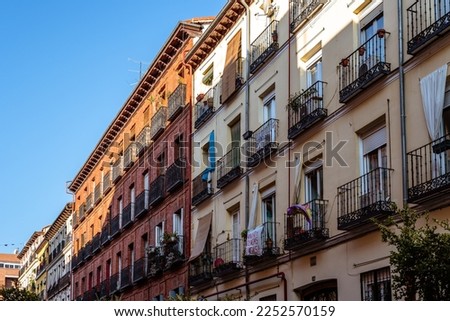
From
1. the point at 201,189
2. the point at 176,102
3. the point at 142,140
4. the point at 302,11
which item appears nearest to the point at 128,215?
the point at 142,140

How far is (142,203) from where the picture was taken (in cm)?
3831

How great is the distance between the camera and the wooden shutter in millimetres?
28958

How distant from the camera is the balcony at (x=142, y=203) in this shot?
3775cm

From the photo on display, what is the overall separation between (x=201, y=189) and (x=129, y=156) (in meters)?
11.9

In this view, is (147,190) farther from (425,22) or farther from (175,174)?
(425,22)

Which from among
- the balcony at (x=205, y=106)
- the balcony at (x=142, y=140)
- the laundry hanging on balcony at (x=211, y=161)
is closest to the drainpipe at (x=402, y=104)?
the laundry hanging on balcony at (x=211, y=161)

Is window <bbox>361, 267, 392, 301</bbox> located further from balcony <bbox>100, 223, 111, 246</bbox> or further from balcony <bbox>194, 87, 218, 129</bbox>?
balcony <bbox>100, 223, 111, 246</bbox>

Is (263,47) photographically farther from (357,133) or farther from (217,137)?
(357,133)

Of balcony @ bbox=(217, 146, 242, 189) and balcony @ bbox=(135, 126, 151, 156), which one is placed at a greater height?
balcony @ bbox=(135, 126, 151, 156)

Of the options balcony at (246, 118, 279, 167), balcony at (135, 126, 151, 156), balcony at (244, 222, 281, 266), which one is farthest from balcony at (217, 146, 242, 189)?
balcony at (135, 126, 151, 156)

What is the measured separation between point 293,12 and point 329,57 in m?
3.00

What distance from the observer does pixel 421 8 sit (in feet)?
59.6

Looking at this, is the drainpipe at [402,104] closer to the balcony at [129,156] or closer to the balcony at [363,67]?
the balcony at [363,67]

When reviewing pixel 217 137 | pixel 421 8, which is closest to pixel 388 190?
pixel 421 8
